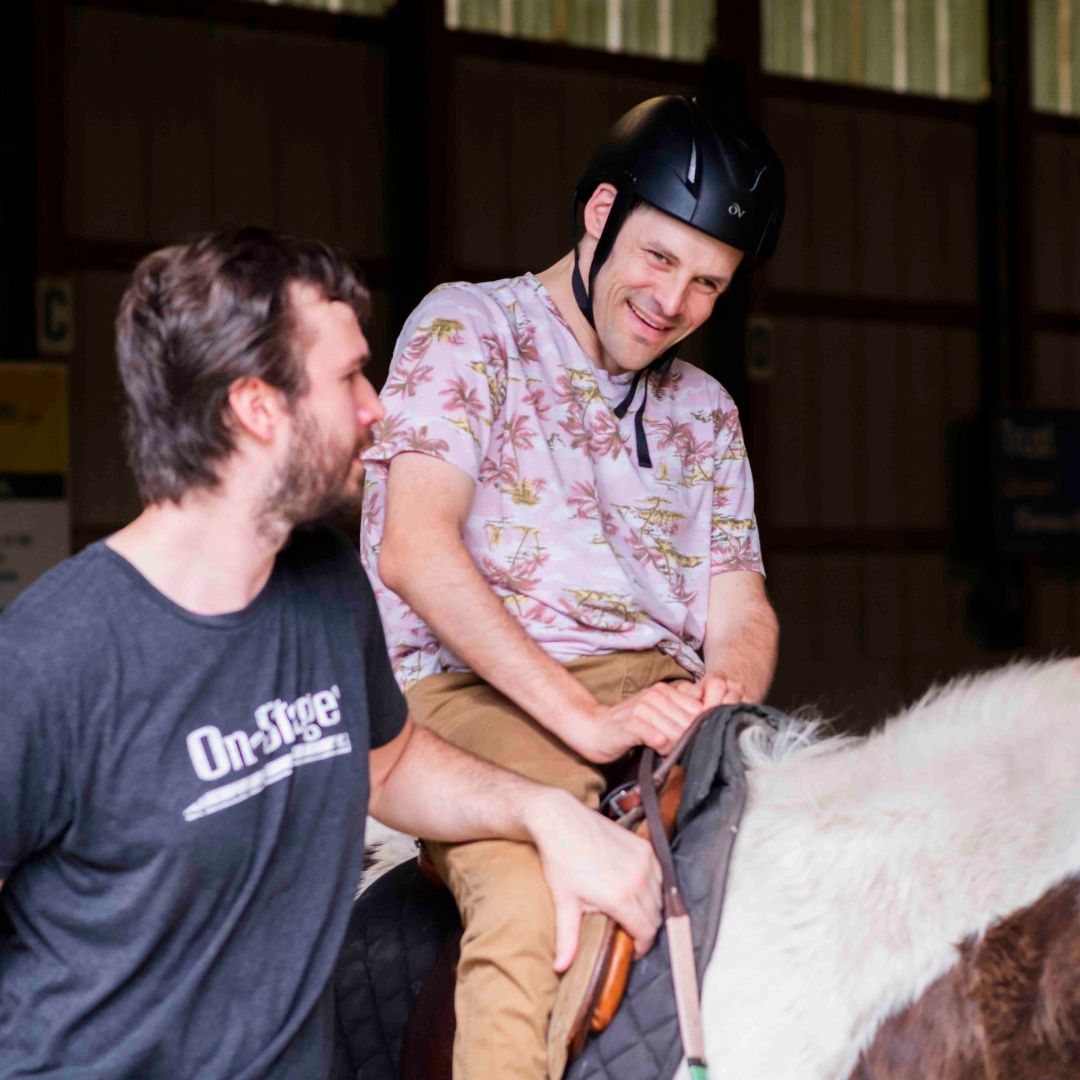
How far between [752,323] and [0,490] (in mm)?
4417

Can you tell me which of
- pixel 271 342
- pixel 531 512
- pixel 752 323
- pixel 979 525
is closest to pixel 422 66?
pixel 752 323

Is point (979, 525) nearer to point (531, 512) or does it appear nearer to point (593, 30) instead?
point (593, 30)

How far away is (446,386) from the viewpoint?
82.7 inches

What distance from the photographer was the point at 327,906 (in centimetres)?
161

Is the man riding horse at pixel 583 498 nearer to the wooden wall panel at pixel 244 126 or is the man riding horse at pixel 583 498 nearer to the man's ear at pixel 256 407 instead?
the man's ear at pixel 256 407

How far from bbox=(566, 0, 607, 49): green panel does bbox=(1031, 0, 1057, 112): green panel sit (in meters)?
3.18

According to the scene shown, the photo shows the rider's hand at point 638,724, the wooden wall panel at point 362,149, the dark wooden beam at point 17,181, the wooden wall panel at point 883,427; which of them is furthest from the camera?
the wooden wall panel at point 883,427

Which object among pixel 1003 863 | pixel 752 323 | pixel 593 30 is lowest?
pixel 1003 863

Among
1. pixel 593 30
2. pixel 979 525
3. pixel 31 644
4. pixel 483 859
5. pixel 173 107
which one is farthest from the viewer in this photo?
pixel 979 525

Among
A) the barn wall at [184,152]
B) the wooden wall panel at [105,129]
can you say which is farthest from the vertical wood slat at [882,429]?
the wooden wall panel at [105,129]

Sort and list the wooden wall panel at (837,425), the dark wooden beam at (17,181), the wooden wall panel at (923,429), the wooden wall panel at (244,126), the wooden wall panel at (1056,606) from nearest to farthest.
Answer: the dark wooden beam at (17,181) < the wooden wall panel at (244,126) < the wooden wall panel at (837,425) < the wooden wall panel at (923,429) < the wooden wall panel at (1056,606)

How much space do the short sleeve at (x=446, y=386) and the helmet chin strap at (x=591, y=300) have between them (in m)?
0.15

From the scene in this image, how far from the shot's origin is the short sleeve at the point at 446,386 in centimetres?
207

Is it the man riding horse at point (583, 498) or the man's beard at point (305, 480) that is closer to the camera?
the man's beard at point (305, 480)
